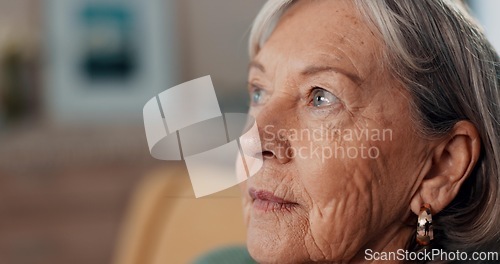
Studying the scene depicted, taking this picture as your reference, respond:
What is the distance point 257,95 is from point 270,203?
0.19 meters

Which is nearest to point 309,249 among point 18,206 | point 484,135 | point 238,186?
point 238,186

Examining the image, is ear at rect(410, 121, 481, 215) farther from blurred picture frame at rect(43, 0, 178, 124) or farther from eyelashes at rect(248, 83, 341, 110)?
blurred picture frame at rect(43, 0, 178, 124)

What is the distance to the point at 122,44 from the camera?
271 centimetres

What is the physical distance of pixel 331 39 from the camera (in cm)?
84

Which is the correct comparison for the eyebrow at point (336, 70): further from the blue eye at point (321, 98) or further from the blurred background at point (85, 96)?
the blurred background at point (85, 96)

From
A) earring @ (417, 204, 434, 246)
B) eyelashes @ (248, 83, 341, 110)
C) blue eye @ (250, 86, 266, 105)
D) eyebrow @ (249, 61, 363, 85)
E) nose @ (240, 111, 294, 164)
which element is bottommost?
earring @ (417, 204, 434, 246)

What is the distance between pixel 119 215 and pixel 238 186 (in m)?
1.80

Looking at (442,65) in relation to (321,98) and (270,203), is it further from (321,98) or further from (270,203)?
(270,203)

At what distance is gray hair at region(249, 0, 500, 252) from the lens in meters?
0.83

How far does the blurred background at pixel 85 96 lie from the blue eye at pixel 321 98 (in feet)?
5.52

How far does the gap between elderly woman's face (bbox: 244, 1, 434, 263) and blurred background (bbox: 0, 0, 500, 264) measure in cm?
169

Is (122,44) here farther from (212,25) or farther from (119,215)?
(119,215)

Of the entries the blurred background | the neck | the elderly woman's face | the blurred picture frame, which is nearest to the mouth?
the elderly woman's face

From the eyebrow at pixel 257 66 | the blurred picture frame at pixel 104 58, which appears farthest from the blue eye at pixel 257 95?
the blurred picture frame at pixel 104 58
